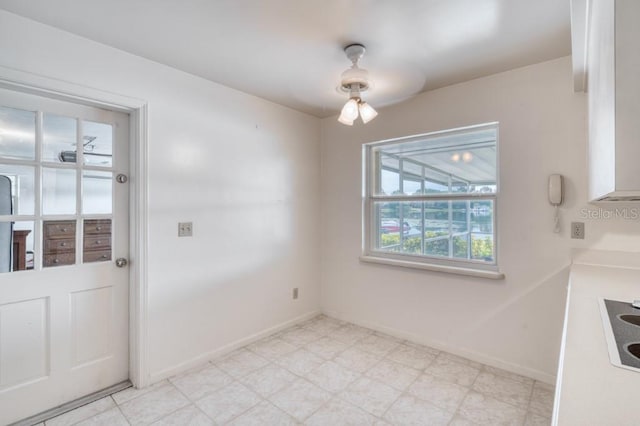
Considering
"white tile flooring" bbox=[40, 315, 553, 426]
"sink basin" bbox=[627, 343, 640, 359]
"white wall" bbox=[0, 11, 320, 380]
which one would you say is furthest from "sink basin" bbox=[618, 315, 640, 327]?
"white wall" bbox=[0, 11, 320, 380]

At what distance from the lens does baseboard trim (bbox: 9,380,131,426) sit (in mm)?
1859

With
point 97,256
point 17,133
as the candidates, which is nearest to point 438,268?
point 97,256

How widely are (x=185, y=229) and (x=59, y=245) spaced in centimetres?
77

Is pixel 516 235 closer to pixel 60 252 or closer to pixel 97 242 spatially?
pixel 97 242

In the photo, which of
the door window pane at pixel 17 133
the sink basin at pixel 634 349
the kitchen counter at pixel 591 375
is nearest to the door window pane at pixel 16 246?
the door window pane at pixel 17 133

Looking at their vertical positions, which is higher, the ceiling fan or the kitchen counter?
the ceiling fan

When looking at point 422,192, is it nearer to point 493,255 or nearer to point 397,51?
point 493,255

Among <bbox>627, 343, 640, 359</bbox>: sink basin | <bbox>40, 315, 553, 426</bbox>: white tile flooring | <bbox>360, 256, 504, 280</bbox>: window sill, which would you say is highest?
<bbox>627, 343, 640, 359</bbox>: sink basin

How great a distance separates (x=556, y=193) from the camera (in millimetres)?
2197

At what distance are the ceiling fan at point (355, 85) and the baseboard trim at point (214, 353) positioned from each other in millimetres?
2164

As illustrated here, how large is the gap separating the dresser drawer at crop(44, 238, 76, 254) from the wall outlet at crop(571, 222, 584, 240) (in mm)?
3420

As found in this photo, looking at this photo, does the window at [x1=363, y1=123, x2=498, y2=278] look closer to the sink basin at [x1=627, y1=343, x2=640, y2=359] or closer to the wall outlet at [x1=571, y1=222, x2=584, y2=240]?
the wall outlet at [x1=571, y1=222, x2=584, y2=240]

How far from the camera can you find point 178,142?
2.44 meters

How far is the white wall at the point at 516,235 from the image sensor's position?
2205 mm
